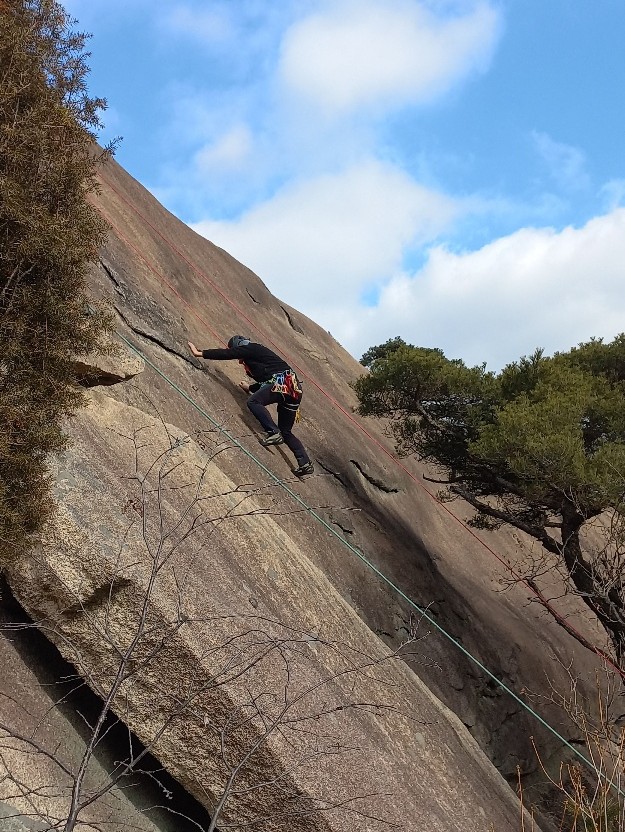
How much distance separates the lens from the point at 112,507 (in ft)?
14.8

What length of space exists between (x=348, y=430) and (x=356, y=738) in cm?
903

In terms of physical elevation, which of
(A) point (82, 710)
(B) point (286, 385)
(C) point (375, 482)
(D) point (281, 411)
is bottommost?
(A) point (82, 710)

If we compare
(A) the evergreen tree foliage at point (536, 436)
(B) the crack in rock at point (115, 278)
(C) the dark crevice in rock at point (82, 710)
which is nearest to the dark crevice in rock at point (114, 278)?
(B) the crack in rock at point (115, 278)

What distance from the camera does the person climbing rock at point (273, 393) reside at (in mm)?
8898

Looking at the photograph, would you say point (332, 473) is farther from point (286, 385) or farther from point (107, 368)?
point (107, 368)

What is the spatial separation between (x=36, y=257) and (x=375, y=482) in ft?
30.0

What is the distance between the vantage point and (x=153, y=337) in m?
8.55

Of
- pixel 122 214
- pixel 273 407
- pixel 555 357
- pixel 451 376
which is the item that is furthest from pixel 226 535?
pixel 555 357

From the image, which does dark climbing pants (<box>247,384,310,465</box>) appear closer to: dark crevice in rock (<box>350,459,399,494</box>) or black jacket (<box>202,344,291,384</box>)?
black jacket (<box>202,344,291,384</box>)

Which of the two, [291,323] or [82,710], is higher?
[291,323]

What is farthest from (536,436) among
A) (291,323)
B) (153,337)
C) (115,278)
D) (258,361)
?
(291,323)

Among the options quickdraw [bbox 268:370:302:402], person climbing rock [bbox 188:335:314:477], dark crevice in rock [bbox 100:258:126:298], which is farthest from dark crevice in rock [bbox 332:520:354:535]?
dark crevice in rock [bbox 100:258:126:298]

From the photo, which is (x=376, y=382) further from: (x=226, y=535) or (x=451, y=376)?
(x=226, y=535)

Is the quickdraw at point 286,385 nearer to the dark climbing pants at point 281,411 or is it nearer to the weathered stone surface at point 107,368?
the dark climbing pants at point 281,411
